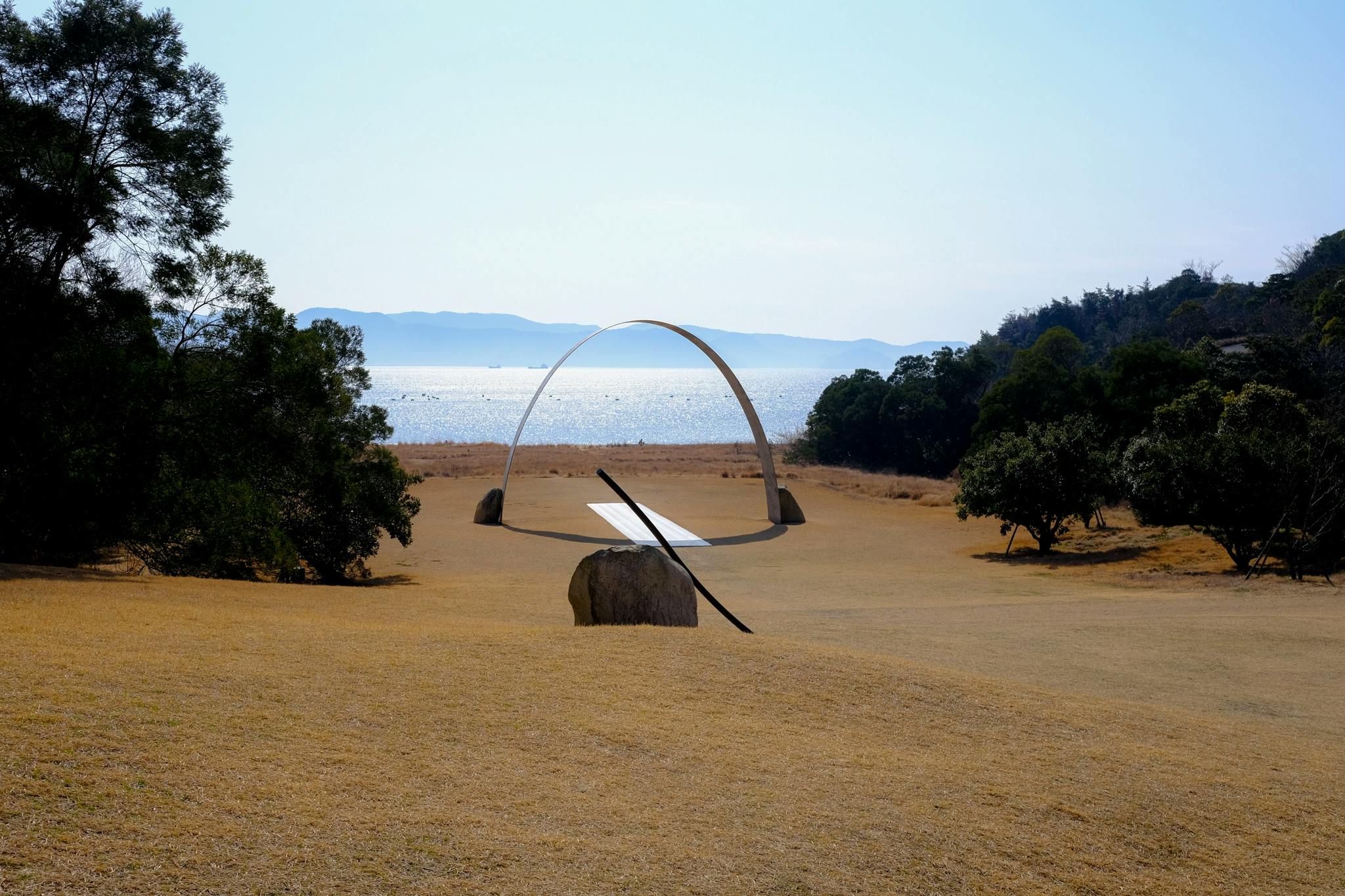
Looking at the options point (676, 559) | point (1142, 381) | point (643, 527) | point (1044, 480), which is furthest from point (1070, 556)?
point (1142, 381)

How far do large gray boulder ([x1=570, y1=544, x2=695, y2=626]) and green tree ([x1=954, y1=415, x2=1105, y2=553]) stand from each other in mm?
18337

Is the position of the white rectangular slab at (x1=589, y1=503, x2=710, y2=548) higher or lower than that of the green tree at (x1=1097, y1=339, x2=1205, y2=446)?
lower

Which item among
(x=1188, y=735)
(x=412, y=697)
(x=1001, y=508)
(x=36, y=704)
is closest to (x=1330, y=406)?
(x=1001, y=508)

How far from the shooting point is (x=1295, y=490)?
21.8m

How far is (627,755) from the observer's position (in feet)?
22.1

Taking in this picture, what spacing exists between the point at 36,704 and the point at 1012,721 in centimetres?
712

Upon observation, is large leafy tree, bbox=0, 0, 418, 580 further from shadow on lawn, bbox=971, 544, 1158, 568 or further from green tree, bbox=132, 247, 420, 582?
shadow on lawn, bbox=971, 544, 1158, 568

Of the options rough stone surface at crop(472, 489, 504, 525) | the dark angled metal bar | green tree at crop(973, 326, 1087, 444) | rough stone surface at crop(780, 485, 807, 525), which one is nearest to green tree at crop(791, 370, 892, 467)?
green tree at crop(973, 326, 1087, 444)

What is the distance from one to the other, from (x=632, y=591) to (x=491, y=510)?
2127 cm

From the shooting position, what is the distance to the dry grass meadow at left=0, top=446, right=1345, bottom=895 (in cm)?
509

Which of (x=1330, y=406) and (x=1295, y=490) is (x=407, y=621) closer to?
(x=1295, y=490)

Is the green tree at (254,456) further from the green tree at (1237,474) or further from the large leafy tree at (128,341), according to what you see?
the green tree at (1237,474)

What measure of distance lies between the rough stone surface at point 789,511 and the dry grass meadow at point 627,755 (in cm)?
1949

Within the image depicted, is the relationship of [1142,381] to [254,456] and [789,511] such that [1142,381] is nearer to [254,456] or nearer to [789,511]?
[789,511]
